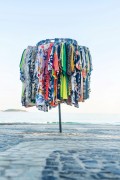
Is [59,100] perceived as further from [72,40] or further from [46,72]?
[72,40]

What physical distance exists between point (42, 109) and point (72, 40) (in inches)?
83.4

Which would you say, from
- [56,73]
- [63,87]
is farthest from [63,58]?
[63,87]

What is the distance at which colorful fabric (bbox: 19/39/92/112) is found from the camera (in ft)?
33.6

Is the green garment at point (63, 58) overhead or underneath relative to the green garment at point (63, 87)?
overhead

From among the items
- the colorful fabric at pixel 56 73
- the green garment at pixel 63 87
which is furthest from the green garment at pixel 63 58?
the green garment at pixel 63 87

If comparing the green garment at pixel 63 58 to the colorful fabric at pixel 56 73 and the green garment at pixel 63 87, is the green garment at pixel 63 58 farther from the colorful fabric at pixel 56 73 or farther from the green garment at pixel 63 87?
the green garment at pixel 63 87

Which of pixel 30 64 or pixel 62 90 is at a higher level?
pixel 30 64

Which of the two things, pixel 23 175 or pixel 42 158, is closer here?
pixel 23 175

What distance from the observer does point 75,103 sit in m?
10.5

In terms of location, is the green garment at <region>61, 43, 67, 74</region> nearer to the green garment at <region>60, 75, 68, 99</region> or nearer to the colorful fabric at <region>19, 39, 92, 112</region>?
the colorful fabric at <region>19, 39, 92, 112</region>

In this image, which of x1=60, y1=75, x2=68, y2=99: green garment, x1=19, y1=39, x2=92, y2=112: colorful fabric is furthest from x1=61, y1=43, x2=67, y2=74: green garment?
x1=60, y1=75, x2=68, y2=99: green garment

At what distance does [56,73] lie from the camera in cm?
1023

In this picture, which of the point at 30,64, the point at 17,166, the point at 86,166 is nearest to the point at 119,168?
the point at 86,166

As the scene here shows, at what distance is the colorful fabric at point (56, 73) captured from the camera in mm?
10227
